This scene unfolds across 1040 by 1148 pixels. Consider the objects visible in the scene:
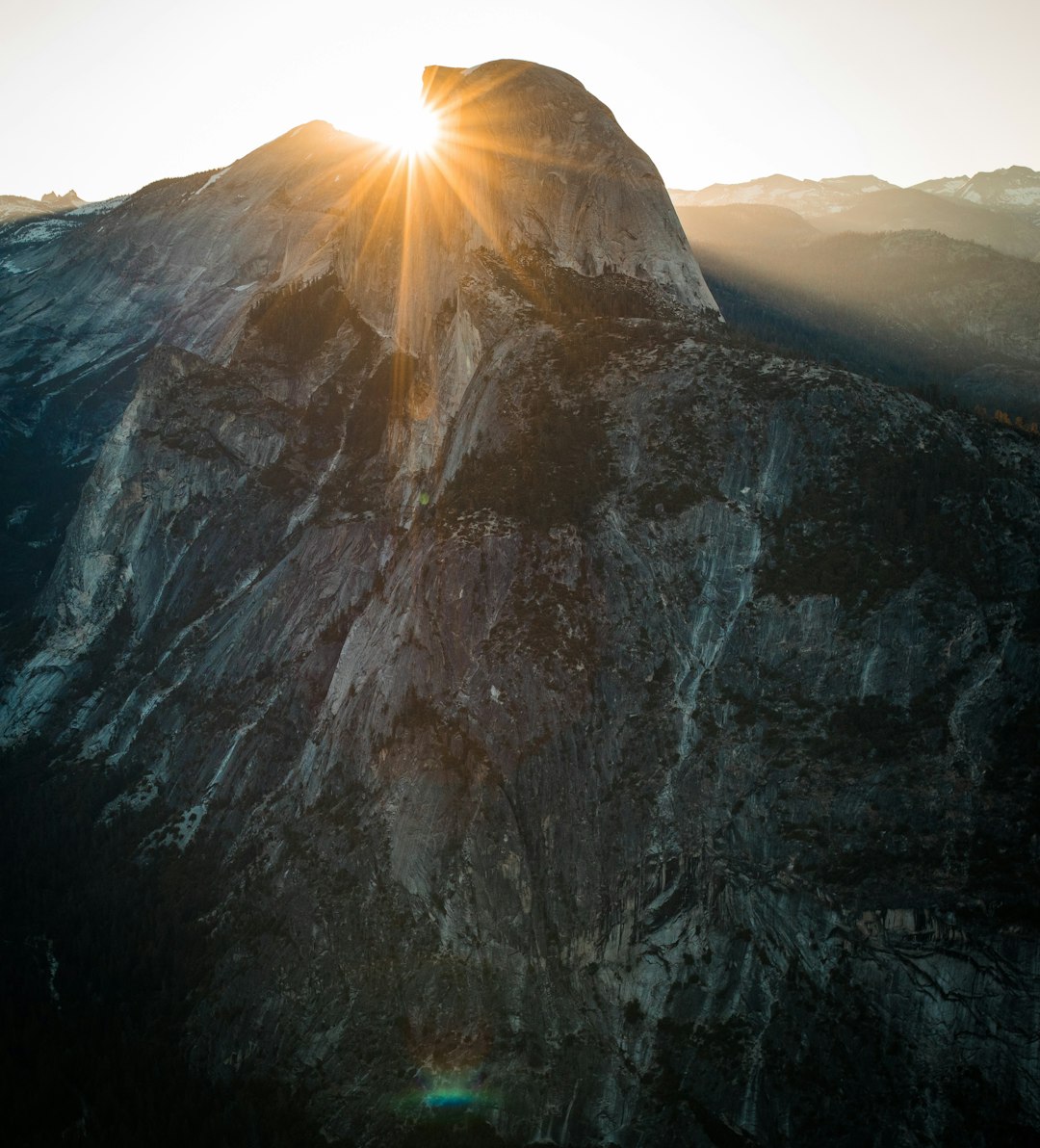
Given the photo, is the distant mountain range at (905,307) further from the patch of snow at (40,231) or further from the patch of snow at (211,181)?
the patch of snow at (40,231)

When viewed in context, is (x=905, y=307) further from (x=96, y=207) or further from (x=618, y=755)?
(x=96, y=207)

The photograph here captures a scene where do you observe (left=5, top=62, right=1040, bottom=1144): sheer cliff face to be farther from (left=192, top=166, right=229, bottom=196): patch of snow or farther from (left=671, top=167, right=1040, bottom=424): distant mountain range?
(left=192, top=166, right=229, bottom=196): patch of snow

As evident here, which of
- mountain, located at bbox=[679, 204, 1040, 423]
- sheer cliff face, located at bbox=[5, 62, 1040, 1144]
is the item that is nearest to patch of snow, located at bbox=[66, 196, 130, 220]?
mountain, located at bbox=[679, 204, 1040, 423]

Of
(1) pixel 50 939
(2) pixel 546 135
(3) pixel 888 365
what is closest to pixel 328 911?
(1) pixel 50 939

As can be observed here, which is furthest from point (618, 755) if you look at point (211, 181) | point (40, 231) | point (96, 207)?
point (96, 207)

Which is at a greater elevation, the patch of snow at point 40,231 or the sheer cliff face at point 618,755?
the patch of snow at point 40,231

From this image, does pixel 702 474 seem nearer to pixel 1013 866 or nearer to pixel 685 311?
pixel 685 311

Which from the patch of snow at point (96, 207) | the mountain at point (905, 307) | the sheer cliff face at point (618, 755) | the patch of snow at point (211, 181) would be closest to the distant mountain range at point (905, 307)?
the mountain at point (905, 307)
